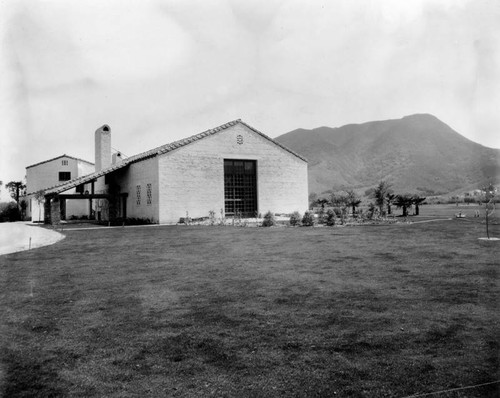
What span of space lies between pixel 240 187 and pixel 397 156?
305 ft

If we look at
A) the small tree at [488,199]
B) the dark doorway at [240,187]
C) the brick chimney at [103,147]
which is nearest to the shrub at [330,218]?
the small tree at [488,199]

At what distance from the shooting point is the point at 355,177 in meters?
112

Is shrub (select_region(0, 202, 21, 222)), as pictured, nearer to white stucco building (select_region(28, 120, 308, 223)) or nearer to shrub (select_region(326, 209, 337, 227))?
white stucco building (select_region(28, 120, 308, 223))

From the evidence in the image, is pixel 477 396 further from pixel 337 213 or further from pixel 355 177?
pixel 355 177

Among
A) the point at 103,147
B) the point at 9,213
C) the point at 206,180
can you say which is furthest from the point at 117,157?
the point at 206,180

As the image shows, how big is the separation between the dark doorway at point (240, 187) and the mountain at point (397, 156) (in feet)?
191

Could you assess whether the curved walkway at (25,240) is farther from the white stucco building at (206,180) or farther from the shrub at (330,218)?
the shrub at (330,218)

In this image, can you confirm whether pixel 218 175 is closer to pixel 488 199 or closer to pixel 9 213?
pixel 488 199

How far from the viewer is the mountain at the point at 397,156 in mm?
87550

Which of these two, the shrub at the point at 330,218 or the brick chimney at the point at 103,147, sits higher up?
the brick chimney at the point at 103,147

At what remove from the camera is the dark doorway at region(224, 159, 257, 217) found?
96.5ft

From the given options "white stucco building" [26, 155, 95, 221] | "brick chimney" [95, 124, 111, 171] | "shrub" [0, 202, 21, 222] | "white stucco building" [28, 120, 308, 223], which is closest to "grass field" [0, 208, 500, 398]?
"white stucco building" [28, 120, 308, 223]

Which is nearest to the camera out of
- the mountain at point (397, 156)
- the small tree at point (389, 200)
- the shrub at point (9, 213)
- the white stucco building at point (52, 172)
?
the small tree at point (389, 200)

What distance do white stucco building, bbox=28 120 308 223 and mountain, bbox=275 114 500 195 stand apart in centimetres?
5616
